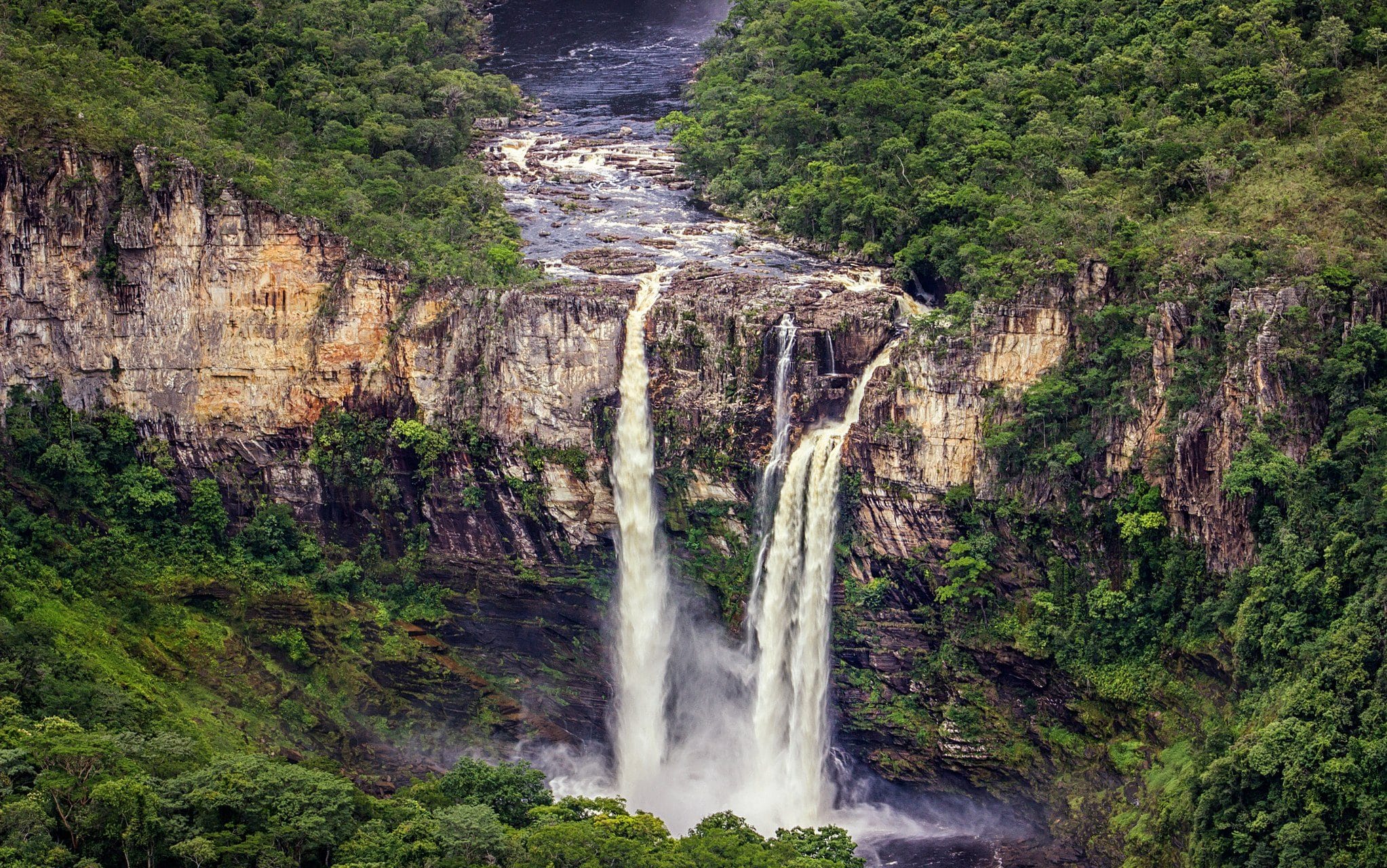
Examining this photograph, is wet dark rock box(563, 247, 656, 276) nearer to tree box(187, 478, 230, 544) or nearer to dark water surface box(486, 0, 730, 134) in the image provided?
tree box(187, 478, 230, 544)

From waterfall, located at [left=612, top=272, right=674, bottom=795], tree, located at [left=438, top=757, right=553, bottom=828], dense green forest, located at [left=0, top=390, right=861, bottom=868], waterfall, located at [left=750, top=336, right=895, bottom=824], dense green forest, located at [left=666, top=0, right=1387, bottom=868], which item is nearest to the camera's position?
dense green forest, located at [left=0, top=390, right=861, bottom=868]

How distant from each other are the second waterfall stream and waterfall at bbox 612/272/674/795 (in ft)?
0.12

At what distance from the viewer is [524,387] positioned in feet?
165

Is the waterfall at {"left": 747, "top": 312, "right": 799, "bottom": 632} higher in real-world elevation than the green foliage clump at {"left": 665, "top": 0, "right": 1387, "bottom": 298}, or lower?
lower

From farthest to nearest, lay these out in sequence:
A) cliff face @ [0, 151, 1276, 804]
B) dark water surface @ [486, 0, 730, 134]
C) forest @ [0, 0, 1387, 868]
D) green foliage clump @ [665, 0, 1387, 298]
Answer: dark water surface @ [486, 0, 730, 134]
cliff face @ [0, 151, 1276, 804]
green foliage clump @ [665, 0, 1387, 298]
forest @ [0, 0, 1387, 868]

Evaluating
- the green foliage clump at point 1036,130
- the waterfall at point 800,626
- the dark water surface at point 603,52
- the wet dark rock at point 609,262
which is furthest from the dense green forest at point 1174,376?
the dark water surface at point 603,52

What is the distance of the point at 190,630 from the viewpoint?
49562mm

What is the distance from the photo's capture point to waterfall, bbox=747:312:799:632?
1907 inches

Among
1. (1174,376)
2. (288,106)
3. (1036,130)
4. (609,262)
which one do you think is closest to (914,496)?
(1174,376)

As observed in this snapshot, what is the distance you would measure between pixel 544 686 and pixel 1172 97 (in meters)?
23.6

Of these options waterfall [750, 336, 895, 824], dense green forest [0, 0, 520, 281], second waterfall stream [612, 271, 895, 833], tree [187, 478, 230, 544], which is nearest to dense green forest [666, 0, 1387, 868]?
waterfall [750, 336, 895, 824]

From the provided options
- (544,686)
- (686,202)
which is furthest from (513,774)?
(686,202)

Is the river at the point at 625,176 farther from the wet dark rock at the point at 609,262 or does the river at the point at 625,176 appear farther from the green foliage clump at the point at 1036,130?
the green foliage clump at the point at 1036,130

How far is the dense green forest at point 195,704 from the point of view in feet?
122
